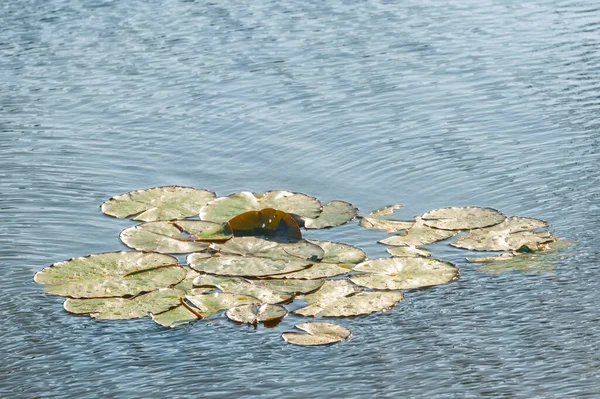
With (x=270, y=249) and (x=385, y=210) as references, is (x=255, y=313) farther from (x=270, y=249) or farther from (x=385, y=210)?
(x=385, y=210)

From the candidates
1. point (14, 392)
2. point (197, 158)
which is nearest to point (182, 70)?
point (197, 158)

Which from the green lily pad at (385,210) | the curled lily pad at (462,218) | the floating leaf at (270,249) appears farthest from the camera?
the green lily pad at (385,210)

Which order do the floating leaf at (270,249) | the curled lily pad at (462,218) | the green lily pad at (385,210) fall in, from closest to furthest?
the floating leaf at (270,249) < the curled lily pad at (462,218) < the green lily pad at (385,210)

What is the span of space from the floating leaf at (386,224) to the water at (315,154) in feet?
0.31

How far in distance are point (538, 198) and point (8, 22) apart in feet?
20.0

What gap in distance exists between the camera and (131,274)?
4730 mm

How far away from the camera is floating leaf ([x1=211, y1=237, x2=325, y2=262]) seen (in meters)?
4.88

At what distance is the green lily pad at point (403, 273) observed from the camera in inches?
182

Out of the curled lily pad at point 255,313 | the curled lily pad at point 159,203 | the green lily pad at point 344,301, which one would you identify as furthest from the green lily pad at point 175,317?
the curled lily pad at point 159,203

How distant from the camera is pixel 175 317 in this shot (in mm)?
4363

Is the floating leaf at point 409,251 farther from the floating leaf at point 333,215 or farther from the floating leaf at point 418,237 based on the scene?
the floating leaf at point 333,215

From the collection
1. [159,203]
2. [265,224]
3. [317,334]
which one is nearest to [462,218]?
[265,224]

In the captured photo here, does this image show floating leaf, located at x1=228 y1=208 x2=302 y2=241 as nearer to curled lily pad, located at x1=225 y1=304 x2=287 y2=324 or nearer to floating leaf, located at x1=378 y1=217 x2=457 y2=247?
floating leaf, located at x1=378 y1=217 x2=457 y2=247

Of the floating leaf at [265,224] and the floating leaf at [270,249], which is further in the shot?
the floating leaf at [265,224]
